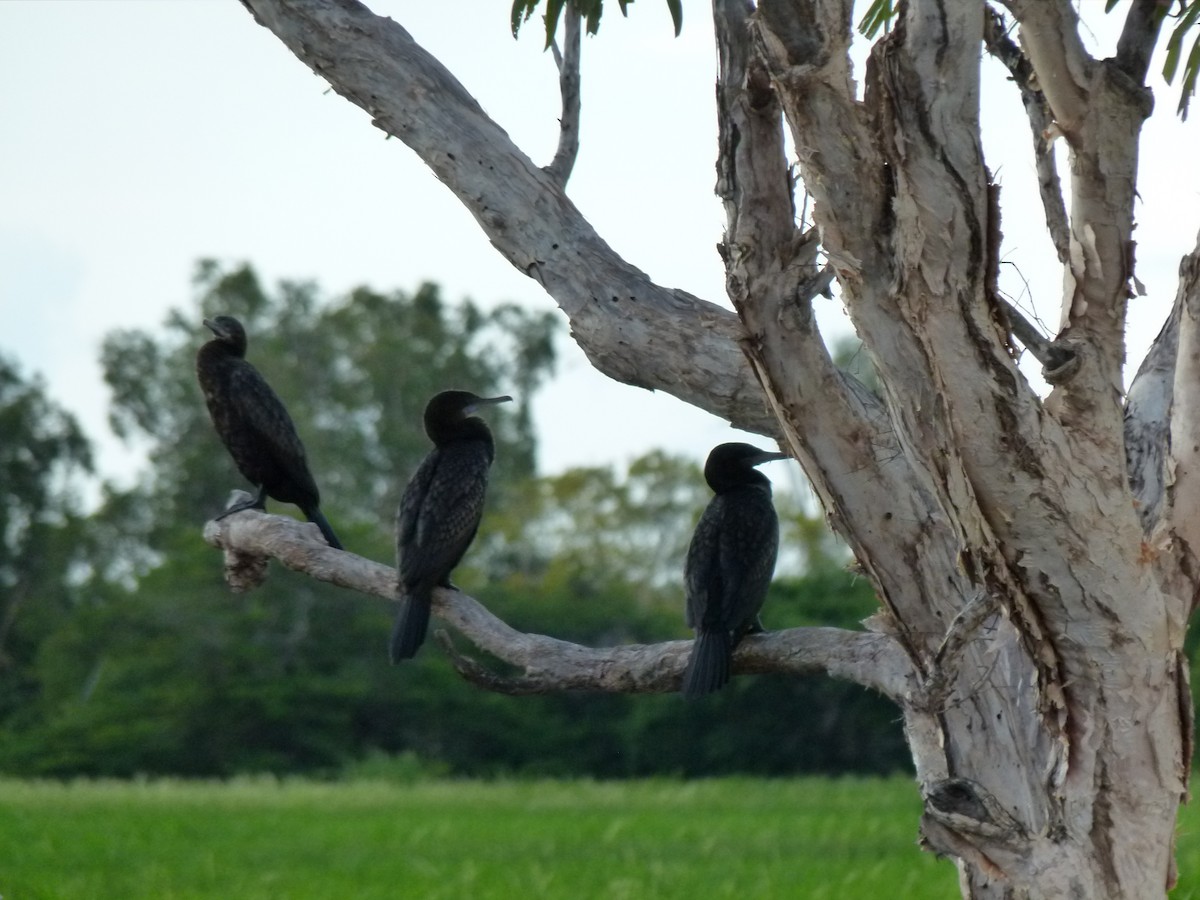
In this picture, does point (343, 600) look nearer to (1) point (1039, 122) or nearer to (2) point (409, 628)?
(2) point (409, 628)

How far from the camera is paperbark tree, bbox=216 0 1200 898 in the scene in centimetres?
259

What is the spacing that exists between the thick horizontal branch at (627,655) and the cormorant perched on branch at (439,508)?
557mm

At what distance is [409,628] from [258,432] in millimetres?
1614

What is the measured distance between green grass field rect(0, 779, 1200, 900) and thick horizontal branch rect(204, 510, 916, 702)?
313 centimetres

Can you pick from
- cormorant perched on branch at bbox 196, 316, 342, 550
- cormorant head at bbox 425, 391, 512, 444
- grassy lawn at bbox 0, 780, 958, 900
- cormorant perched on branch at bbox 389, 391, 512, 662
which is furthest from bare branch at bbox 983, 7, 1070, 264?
grassy lawn at bbox 0, 780, 958, 900

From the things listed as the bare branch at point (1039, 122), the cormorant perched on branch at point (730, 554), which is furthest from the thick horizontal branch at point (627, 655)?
the bare branch at point (1039, 122)

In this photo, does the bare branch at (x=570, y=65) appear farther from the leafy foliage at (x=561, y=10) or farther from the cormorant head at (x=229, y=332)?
the cormorant head at (x=229, y=332)

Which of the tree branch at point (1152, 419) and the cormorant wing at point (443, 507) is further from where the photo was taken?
the cormorant wing at point (443, 507)

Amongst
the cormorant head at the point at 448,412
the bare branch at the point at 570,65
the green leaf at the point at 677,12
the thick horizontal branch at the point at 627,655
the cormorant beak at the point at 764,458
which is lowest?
the thick horizontal branch at the point at 627,655

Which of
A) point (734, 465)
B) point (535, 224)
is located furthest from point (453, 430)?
point (535, 224)

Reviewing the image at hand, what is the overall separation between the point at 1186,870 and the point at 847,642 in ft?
14.5

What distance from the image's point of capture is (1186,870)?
7152 mm

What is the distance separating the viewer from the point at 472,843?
10359mm

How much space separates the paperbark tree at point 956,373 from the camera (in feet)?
8.48
